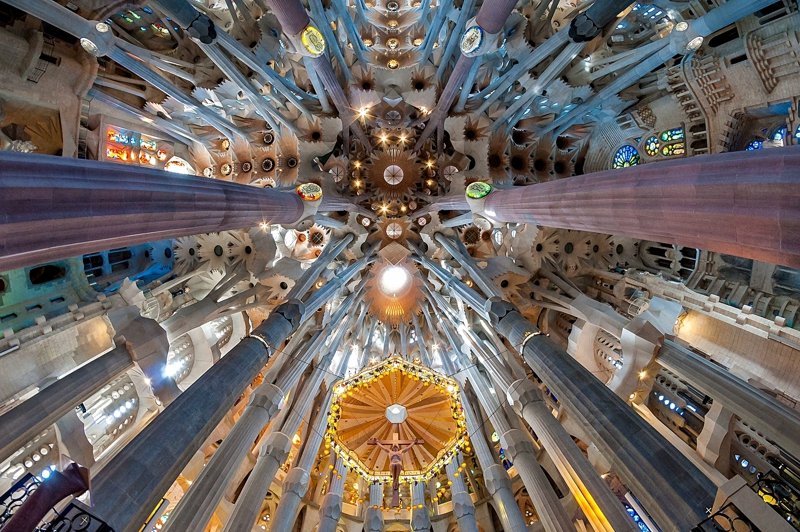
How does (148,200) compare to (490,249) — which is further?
(490,249)

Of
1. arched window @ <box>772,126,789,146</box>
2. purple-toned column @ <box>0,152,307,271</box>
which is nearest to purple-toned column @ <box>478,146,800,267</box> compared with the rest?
purple-toned column @ <box>0,152,307,271</box>

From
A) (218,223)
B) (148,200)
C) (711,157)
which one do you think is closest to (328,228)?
(218,223)

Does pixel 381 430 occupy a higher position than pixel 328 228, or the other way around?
pixel 328 228

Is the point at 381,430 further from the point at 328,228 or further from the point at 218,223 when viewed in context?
the point at 328,228

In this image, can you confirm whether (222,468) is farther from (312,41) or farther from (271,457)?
(312,41)

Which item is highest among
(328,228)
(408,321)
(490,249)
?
(328,228)

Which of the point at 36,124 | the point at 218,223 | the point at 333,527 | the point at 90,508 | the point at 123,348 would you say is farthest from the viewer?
the point at 333,527

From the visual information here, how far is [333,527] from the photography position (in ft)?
46.9

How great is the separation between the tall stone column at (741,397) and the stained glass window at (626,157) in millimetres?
9691

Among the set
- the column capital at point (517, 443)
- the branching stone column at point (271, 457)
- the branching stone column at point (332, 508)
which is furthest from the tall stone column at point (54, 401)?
the column capital at point (517, 443)

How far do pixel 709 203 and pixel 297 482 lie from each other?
13.9 metres

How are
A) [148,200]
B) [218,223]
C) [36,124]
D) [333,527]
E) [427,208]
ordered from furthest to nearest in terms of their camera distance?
[427,208]
[333,527]
[36,124]
[218,223]
[148,200]

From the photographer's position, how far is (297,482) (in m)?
13.6

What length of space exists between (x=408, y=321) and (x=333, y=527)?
10.1 m
